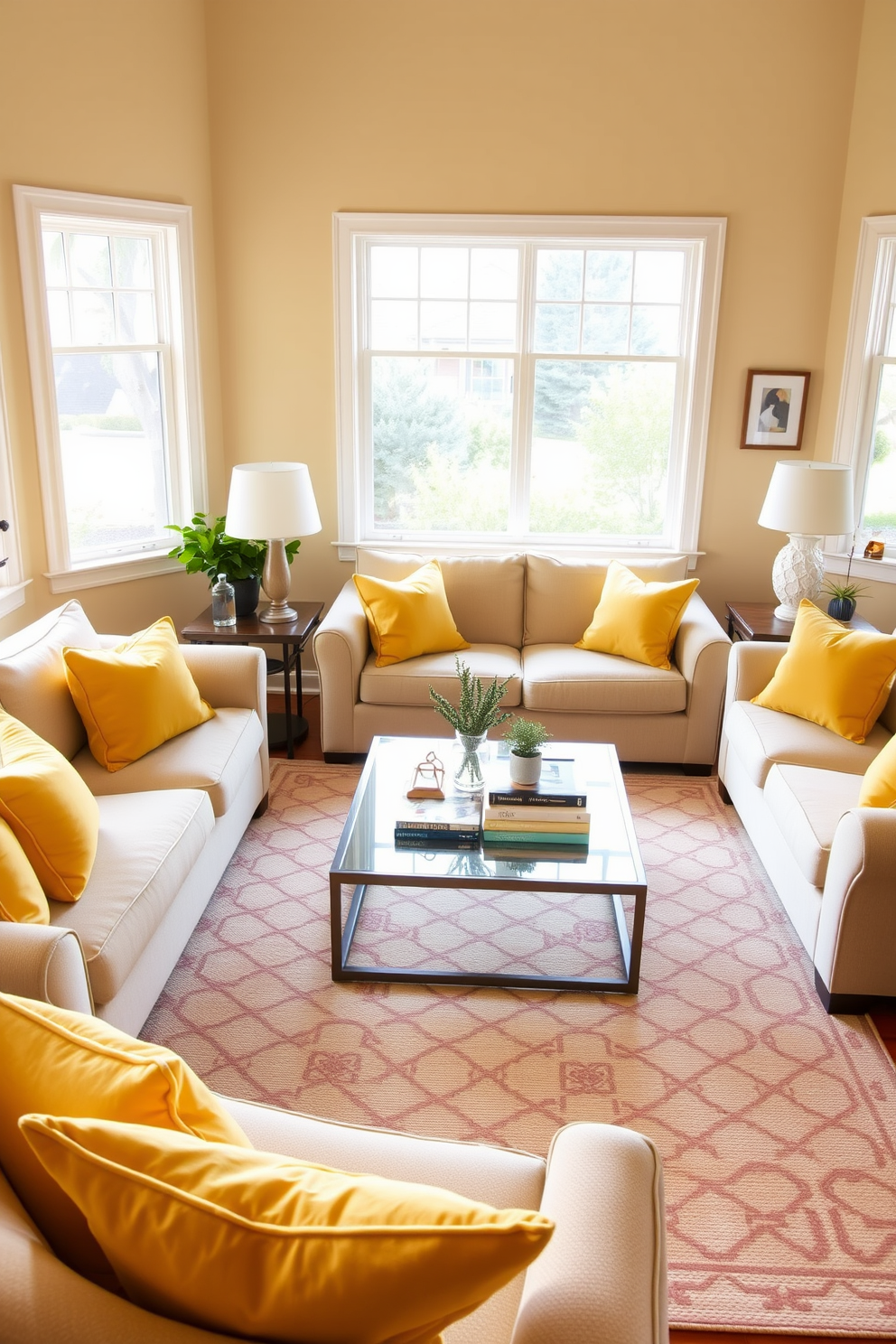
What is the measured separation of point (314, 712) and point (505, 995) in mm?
2442

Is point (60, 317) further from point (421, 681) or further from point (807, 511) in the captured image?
point (807, 511)

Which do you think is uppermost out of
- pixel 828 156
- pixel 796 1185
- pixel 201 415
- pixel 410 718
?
pixel 828 156

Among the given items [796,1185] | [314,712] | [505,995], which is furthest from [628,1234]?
[314,712]

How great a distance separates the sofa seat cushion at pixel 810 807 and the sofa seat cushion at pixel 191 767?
5.79ft

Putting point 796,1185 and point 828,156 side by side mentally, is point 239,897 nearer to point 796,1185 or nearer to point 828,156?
point 796,1185

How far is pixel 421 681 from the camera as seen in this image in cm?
447

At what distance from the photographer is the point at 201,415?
16.8 ft

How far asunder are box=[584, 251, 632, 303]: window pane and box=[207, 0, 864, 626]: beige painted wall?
8.2 inches

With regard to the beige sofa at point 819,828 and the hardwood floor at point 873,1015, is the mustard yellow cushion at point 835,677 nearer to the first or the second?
the beige sofa at point 819,828

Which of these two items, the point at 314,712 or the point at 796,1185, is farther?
the point at 314,712

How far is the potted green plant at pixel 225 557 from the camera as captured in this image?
480 cm

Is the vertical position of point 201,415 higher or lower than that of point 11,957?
higher

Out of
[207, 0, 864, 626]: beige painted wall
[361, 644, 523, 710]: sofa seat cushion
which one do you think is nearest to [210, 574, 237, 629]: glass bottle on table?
[361, 644, 523, 710]: sofa seat cushion

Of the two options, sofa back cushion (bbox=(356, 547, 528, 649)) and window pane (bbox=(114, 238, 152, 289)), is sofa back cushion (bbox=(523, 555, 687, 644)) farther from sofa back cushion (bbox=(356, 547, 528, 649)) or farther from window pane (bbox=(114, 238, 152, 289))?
window pane (bbox=(114, 238, 152, 289))
